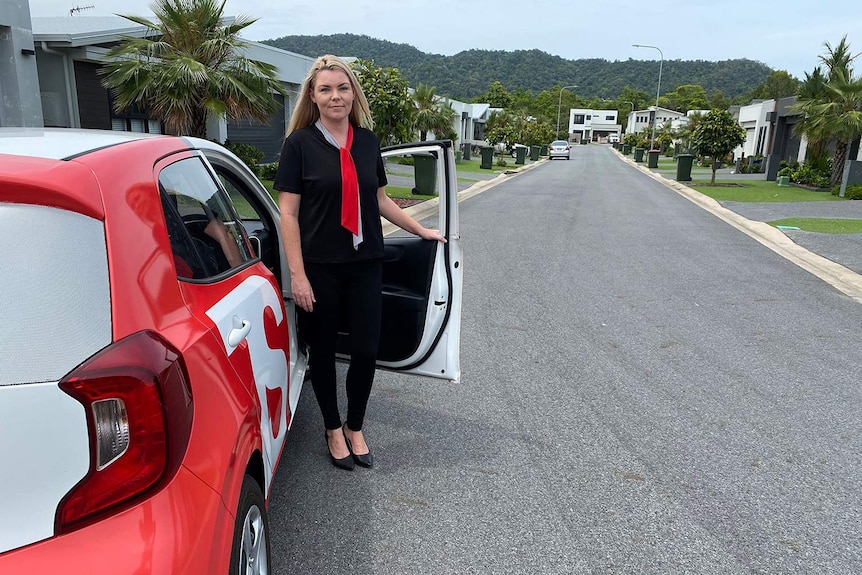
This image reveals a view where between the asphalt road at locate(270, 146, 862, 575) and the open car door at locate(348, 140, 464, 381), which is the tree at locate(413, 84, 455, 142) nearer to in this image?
the asphalt road at locate(270, 146, 862, 575)

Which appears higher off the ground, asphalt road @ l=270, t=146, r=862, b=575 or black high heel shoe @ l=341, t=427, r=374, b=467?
black high heel shoe @ l=341, t=427, r=374, b=467

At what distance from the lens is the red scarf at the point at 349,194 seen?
2.83 m

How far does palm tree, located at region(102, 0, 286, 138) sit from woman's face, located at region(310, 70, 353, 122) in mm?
9717

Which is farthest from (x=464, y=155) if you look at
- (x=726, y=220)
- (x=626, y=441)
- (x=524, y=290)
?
(x=626, y=441)

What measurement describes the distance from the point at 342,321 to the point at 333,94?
108 centimetres

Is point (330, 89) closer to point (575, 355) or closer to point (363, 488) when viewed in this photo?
point (363, 488)

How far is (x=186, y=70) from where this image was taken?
11453 millimetres

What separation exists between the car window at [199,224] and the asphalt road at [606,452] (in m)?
1.23

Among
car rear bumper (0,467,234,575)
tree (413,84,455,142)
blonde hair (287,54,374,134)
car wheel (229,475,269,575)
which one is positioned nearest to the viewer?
car rear bumper (0,467,234,575)

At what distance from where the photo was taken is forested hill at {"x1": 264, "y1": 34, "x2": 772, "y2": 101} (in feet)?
407

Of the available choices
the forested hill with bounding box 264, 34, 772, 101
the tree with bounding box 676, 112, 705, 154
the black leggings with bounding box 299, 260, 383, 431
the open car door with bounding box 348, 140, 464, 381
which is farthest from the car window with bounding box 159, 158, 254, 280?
the forested hill with bounding box 264, 34, 772, 101

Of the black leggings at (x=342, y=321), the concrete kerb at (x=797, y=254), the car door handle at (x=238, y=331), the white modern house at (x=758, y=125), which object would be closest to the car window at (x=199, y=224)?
the car door handle at (x=238, y=331)

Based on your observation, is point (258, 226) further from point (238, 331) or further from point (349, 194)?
point (238, 331)

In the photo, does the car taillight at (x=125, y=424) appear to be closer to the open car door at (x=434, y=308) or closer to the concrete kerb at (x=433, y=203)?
the open car door at (x=434, y=308)
